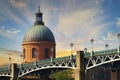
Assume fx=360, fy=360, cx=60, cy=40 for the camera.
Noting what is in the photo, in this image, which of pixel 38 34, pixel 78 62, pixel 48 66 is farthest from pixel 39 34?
pixel 78 62

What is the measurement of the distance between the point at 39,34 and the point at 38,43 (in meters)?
3.58

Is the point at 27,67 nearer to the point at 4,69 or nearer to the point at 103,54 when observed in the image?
the point at 4,69

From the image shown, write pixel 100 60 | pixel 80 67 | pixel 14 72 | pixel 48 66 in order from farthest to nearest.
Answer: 1. pixel 14 72
2. pixel 48 66
3. pixel 80 67
4. pixel 100 60

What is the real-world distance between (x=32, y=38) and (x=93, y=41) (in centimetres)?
5141

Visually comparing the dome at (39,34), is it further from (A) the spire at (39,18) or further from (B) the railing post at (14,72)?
(B) the railing post at (14,72)

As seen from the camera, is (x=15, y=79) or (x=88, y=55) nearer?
(x=88, y=55)

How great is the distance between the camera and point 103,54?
8525 centimetres

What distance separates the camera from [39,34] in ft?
463

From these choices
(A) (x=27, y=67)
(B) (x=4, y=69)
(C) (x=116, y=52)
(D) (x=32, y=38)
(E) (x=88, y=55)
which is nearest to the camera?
(C) (x=116, y=52)

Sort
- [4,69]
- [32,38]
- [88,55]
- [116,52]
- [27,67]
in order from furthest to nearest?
1. [32,38]
2. [4,69]
3. [27,67]
4. [88,55]
5. [116,52]

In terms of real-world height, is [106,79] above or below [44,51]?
below

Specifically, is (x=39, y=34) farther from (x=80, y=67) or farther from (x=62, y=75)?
(x=80, y=67)

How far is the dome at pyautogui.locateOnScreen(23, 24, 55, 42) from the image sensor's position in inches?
5566

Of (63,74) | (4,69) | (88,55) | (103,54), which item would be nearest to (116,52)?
(103,54)
